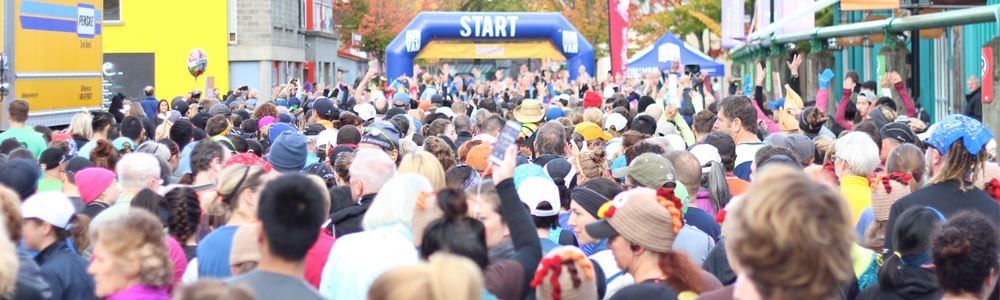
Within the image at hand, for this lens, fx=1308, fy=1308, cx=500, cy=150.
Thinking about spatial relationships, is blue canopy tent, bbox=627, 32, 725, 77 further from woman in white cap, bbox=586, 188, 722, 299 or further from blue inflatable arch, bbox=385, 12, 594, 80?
woman in white cap, bbox=586, 188, 722, 299

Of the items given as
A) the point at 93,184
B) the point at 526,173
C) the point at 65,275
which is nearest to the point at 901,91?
the point at 526,173

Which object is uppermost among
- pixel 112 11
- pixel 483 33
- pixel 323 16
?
pixel 323 16

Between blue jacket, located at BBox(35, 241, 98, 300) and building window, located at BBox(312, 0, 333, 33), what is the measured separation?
46020mm

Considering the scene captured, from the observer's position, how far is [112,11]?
3919 cm

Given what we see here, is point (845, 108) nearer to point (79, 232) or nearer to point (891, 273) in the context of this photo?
point (891, 273)

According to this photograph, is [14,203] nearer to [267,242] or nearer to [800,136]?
[267,242]

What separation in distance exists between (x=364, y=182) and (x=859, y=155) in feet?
9.15

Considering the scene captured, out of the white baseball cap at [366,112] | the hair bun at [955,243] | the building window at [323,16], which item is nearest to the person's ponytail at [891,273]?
the hair bun at [955,243]

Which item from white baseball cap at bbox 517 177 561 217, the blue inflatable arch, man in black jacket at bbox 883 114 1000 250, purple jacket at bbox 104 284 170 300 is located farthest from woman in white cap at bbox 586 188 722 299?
the blue inflatable arch

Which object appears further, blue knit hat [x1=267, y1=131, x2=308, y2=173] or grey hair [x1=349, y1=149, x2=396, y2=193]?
blue knit hat [x1=267, y1=131, x2=308, y2=173]

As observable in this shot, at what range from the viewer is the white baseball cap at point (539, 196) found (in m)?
6.00

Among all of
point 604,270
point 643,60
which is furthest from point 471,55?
point 604,270

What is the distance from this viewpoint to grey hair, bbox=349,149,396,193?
21.1ft

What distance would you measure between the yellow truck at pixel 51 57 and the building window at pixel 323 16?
3291 centimetres
